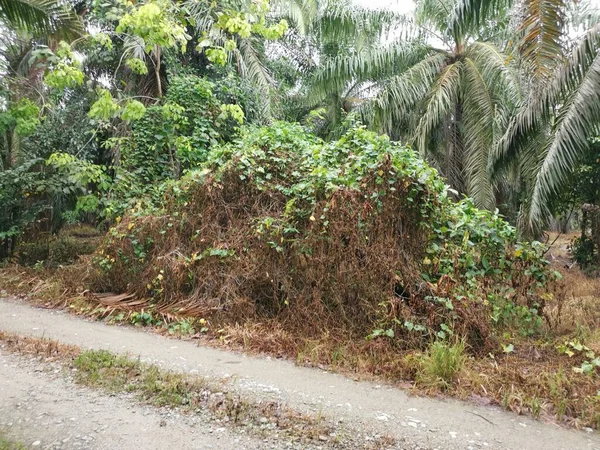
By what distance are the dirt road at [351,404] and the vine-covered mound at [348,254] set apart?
3.11 ft

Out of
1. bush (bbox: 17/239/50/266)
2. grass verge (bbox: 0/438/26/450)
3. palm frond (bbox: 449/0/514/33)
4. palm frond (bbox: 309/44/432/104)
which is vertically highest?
palm frond (bbox: 449/0/514/33)

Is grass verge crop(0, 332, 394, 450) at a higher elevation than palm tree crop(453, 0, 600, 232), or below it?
below

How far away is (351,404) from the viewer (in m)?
4.07

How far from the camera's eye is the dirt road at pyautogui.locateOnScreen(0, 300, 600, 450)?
3533mm

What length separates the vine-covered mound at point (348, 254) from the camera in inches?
218

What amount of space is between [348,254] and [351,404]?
2158 mm

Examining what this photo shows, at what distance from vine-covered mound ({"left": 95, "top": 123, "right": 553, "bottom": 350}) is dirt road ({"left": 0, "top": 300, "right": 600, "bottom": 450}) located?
948 millimetres

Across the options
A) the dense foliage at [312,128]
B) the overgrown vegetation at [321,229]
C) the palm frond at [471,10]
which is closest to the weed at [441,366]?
the overgrown vegetation at [321,229]

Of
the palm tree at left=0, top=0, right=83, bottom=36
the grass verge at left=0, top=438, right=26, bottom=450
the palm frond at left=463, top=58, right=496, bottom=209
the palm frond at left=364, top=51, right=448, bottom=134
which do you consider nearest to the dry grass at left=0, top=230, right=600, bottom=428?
the grass verge at left=0, top=438, right=26, bottom=450

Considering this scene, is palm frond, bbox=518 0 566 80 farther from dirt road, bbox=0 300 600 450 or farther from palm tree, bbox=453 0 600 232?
dirt road, bbox=0 300 600 450

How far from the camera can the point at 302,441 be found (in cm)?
341

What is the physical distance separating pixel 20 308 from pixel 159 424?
5090mm

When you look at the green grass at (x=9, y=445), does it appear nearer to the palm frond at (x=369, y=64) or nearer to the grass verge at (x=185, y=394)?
the grass verge at (x=185, y=394)

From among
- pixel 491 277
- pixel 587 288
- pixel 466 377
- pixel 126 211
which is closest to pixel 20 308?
pixel 126 211
